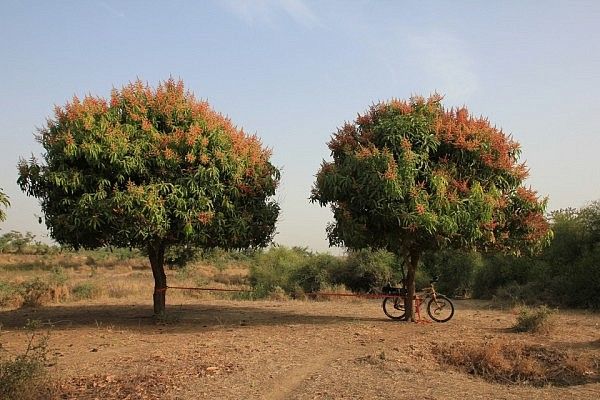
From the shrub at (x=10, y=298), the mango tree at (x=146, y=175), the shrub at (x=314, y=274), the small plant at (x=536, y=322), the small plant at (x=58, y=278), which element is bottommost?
the shrub at (x=10, y=298)

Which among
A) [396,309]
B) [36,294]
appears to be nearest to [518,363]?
[396,309]

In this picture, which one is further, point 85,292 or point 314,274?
point 314,274

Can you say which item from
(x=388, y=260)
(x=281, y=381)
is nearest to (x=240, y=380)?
(x=281, y=381)

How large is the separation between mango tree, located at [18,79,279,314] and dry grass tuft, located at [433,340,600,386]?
19.9 ft

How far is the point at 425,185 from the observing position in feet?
41.2

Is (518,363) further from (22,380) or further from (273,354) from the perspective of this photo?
(22,380)

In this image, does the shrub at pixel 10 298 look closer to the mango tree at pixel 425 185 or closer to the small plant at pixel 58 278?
the small plant at pixel 58 278

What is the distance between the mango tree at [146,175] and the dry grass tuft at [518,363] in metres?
6.06

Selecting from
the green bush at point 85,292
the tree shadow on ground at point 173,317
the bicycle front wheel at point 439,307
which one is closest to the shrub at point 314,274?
the tree shadow on ground at point 173,317

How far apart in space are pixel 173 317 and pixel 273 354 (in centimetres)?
630

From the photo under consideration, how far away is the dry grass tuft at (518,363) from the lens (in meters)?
9.45

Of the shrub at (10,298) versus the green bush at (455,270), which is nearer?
the shrub at (10,298)

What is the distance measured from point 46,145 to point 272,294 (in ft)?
47.3

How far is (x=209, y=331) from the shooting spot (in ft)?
43.7
